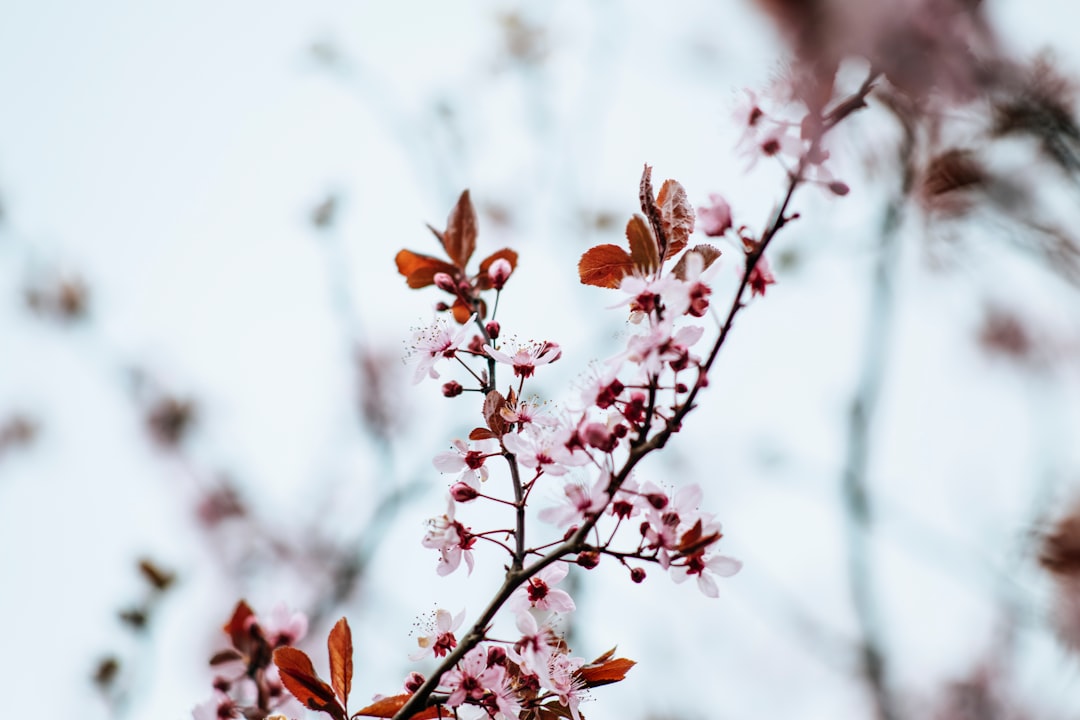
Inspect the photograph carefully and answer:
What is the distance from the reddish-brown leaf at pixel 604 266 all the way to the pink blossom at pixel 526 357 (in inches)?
4.5

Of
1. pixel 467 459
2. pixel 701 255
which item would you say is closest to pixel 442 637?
pixel 467 459

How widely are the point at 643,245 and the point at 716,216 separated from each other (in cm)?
11

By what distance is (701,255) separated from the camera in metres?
1.01

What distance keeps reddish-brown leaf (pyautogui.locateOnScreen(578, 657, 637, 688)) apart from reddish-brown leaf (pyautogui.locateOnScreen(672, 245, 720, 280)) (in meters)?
0.53

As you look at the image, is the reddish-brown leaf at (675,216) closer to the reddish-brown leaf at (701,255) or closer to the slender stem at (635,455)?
the reddish-brown leaf at (701,255)

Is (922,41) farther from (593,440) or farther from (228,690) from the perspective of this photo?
(228,690)

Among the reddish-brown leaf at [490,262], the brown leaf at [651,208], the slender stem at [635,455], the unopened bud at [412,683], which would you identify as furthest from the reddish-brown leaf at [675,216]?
the unopened bud at [412,683]

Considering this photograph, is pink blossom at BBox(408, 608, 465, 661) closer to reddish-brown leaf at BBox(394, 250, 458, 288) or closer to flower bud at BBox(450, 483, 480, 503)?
flower bud at BBox(450, 483, 480, 503)

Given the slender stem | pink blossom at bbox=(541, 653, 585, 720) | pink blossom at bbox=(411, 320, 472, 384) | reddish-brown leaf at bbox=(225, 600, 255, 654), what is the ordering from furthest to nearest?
reddish-brown leaf at bbox=(225, 600, 255, 654) → pink blossom at bbox=(411, 320, 472, 384) → pink blossom at bbox=(541, 653, 585, 720) → the slender stem

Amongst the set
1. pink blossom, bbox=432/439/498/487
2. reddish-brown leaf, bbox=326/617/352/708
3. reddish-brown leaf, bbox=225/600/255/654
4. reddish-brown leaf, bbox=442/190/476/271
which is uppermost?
reddish-brown leaf, bbox=442/190/476/271

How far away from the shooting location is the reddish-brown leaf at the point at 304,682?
1.04 metres

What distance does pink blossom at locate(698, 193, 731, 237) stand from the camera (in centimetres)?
98

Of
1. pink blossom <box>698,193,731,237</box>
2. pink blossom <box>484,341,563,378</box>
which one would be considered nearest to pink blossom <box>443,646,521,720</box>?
pink blossom <box>484,341,563,378</box>

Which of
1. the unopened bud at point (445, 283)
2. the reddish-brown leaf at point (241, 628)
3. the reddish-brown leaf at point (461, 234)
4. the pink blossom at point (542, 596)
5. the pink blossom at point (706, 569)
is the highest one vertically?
the reddish-brown leaf at point (461, 234)
